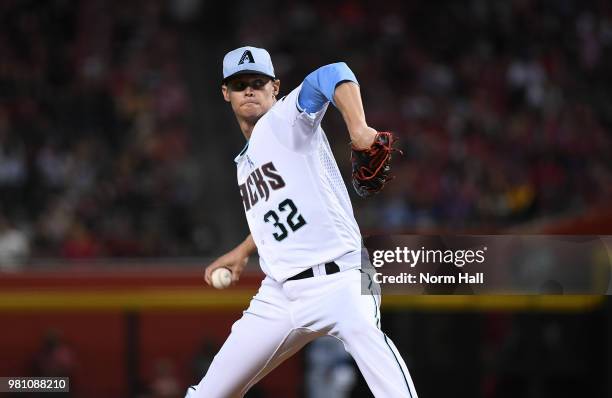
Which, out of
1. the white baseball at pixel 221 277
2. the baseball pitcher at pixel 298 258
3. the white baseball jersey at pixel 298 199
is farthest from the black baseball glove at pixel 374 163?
the white baseball at pixel 221 277

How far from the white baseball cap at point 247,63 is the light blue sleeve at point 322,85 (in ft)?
1.56

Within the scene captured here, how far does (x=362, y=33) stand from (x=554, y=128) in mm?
3353

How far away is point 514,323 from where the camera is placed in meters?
8.16

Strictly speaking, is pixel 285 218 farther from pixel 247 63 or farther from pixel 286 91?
pixel 286 91

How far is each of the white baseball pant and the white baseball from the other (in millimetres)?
287

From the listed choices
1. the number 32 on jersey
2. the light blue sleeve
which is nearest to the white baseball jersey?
the number 32 on jersey

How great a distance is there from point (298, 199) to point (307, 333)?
1.66 ft

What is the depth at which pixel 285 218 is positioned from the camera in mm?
3695

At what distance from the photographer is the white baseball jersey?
143 inches

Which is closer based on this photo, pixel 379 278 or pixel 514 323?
pixel 379 278

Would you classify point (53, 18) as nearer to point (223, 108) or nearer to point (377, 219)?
point (223, 108)

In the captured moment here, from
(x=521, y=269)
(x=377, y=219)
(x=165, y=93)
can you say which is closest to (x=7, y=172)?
(x=165, y=93)

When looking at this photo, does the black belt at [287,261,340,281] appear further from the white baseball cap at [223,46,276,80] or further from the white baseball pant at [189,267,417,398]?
the white baseball cap at [223,46,276,80]

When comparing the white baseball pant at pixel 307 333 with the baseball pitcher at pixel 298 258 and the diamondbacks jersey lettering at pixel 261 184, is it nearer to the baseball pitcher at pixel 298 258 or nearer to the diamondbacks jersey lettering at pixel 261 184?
the baseball pitcher at pixel 298 258
